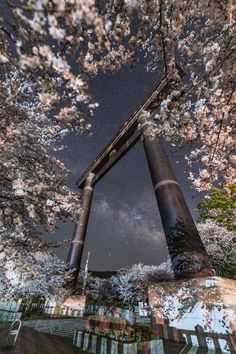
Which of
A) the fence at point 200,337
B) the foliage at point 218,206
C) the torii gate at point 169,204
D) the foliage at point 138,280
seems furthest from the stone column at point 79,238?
the fence at point 200,337

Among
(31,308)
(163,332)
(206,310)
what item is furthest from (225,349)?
(31,308)

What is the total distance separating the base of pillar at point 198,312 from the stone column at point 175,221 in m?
0.67

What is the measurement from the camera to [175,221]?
9328mm

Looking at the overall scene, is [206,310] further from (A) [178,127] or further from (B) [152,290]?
(A) [178,127]

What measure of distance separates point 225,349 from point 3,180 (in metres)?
8.21

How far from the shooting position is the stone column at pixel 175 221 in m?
7.47

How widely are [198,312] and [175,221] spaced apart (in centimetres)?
372

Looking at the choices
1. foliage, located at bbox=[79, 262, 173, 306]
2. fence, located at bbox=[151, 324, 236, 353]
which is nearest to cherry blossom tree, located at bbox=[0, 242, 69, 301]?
fence, located at bbox=[151, 324, 236, 353]

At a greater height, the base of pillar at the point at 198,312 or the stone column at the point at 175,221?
the stone column at the point at 175,221

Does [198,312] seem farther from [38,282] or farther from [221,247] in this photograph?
[38,282]

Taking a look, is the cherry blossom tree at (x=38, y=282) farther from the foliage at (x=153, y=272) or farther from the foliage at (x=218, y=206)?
the foliage at (x=218, y=206)

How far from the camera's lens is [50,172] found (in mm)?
9141

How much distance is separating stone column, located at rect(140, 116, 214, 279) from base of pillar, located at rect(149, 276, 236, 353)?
0.67 m

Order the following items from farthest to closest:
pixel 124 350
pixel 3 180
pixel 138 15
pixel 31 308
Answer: pixel 31 308 < pixel 3 180 < pixel 124 350 < pixel 138 15
